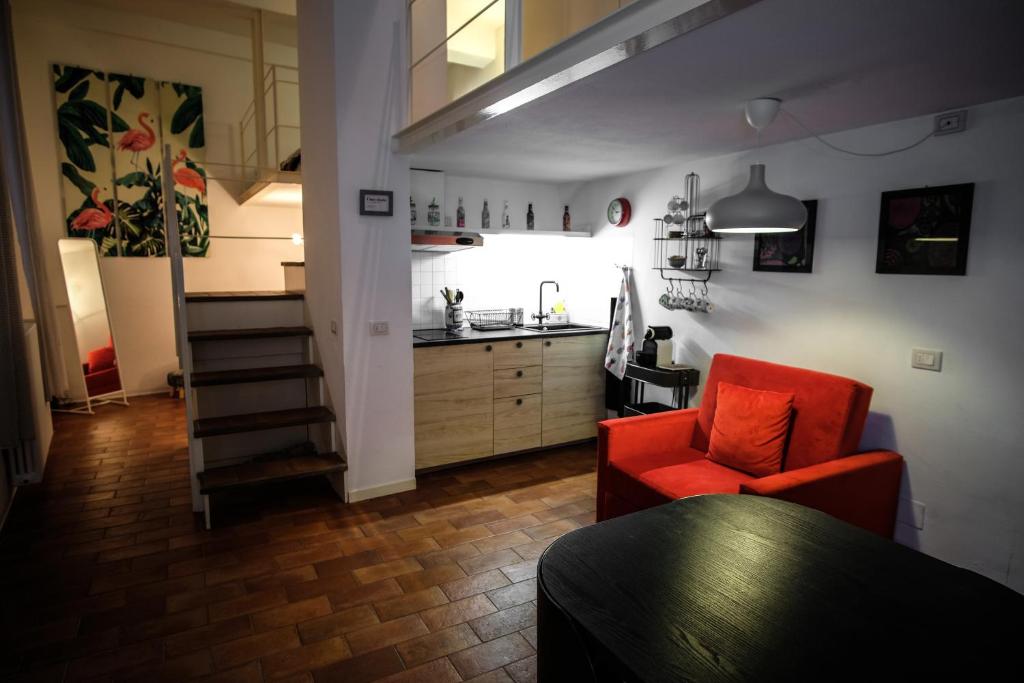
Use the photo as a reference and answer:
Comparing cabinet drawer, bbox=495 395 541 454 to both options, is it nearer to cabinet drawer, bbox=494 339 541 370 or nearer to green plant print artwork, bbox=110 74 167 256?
cabinet drawer, bbox=494 339 541 370

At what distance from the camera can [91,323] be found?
5691 mm

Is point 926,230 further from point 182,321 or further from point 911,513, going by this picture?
point 182,321

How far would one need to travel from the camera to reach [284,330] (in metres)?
3.84

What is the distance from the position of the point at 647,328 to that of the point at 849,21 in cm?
259

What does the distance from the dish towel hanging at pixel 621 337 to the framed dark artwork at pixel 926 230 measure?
5.40 feet

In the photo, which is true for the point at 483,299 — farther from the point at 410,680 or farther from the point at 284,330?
the point at 410,680

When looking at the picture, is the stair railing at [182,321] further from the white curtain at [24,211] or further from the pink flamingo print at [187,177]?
the pink flamingo print at [187,177]

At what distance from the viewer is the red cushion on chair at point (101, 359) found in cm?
559

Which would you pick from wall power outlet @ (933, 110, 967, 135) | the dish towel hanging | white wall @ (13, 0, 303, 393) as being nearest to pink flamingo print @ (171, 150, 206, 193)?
white wall @ (13, 0, 303, 393)

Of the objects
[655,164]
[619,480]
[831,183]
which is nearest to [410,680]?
[619,480]

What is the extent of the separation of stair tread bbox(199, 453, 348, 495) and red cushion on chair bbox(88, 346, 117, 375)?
3.22m

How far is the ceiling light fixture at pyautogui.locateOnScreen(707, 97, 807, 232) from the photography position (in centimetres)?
232

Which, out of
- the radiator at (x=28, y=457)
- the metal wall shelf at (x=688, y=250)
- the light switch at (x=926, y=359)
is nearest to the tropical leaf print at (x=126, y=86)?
the radiator at (x=28, y=457)

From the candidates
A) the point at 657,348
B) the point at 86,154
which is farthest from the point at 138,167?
the point at 657,348
